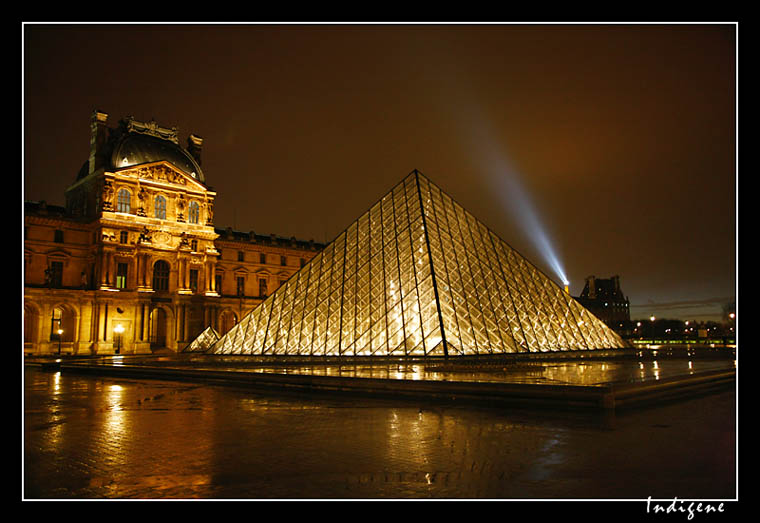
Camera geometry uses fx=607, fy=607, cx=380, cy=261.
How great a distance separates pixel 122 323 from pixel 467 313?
29396 mm

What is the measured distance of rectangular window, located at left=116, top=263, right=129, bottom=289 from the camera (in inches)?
1587

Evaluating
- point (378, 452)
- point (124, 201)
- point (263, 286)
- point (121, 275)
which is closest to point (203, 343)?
point (121, 275)

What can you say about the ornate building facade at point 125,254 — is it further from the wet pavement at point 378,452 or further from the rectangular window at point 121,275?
the wet pavement at point 378,452

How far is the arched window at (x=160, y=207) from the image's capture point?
4219cm

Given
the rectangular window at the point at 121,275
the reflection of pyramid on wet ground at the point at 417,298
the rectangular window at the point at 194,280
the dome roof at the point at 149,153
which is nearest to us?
the reflection of pyramid on wet ground at the point at 417,298

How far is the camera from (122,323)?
39.6 m

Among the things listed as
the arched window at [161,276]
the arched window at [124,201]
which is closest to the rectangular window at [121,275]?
the arched window at [161,276]

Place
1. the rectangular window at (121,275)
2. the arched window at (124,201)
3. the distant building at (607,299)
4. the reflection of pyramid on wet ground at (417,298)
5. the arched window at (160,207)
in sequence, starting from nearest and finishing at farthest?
the reflection of pyramid on wet ground at (417,298) < the rectangular window at (121,275) < the arched window at (124,201) < the arched window at (160,207) < the distant building at (607,299)

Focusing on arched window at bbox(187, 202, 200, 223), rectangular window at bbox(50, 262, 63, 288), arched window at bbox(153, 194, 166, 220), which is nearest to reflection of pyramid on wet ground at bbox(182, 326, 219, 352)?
rectangular window at bbox(50, 262, 63, 288)

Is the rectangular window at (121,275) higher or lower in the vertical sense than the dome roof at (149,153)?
lower

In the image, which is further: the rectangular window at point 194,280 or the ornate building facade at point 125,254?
the rectangular window at point 194,280

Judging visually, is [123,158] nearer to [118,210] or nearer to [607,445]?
[118,210]

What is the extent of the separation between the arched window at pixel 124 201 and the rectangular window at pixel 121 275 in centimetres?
371

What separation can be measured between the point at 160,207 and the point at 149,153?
4.04 metres
